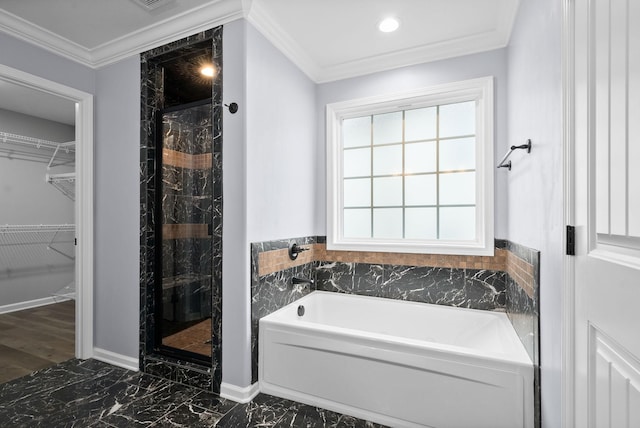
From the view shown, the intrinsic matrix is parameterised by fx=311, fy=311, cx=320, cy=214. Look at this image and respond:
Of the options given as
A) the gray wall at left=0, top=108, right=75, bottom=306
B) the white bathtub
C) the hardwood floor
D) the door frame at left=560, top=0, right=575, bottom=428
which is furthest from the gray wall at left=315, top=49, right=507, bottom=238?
the gray wall at left=0, top=108, right=75, bottom=306

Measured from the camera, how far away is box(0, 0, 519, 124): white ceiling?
6.63 feet

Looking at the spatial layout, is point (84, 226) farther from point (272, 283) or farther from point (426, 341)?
point (426, 341)

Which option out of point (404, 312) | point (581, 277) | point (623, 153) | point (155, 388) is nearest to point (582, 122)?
point (623, 153)

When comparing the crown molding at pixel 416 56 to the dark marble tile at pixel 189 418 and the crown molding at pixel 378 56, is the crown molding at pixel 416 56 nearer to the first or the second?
the crown molding at pixel 378 56

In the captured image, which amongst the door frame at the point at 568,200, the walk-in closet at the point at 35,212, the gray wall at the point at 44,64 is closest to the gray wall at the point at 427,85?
the door frame at the point at 568,200

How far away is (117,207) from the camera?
251cm

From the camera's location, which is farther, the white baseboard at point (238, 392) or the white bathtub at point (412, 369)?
the white baseboard at point (238, 392)

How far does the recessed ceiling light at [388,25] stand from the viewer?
7.13ft

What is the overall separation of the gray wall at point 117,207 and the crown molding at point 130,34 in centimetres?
9

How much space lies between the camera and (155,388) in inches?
85.1

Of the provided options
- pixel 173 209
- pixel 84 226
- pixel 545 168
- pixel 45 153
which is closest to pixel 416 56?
pixel 545 168

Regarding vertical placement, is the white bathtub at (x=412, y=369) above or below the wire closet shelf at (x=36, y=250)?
below

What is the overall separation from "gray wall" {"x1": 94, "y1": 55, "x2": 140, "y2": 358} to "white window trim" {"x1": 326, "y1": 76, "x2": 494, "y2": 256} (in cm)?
161

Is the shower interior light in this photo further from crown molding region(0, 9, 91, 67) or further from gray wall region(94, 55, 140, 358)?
crown molding region(0, 9, 91, 67)
